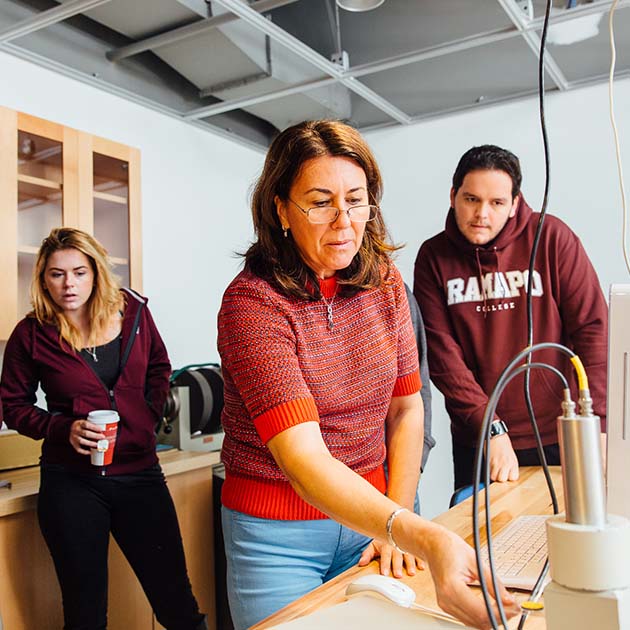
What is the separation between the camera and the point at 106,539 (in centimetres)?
210

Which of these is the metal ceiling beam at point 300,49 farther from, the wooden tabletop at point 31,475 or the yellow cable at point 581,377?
the yellow cable at point 581,377

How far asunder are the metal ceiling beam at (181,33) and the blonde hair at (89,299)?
86cm

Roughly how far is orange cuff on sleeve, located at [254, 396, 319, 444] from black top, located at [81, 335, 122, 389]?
4.45 ft

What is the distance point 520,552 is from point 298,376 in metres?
0.41

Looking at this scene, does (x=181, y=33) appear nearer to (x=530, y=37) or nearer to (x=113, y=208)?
(x=113, y=208)

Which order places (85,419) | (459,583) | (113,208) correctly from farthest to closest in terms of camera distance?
(113,208), (85,419), (459,583)

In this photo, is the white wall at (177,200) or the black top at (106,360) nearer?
the black top at (106,360)

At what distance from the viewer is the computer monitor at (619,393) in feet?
2.30

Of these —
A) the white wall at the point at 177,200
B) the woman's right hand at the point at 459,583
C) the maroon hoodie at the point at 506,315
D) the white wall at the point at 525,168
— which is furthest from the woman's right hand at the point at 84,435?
the white wall at the point at 525,168

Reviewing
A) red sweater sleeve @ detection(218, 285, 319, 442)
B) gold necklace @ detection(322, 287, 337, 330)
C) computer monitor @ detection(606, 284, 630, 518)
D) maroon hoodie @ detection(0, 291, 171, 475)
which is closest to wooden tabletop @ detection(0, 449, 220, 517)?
maroon hoodie @ detection(0, 291, 171, 475)

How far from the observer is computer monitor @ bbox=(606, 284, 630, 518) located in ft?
2.30

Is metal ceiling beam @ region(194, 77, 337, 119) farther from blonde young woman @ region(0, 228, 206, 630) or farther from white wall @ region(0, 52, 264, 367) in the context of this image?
blonde young woman @ region(0, 228, 206, 630)

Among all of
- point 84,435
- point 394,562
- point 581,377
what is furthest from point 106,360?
point 581,377

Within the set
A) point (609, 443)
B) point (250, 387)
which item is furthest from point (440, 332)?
point (609, 443)
